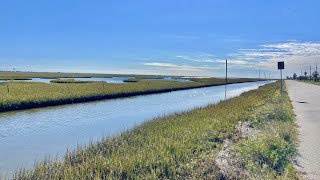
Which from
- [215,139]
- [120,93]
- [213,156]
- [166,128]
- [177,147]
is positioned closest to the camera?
[213,156]

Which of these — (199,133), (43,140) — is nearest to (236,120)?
(199,133)

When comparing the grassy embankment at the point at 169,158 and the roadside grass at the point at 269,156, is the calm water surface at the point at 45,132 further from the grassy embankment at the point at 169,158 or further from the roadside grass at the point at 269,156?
the roadside grass at the point at 269,156

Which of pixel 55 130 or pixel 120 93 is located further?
pixel 120 93

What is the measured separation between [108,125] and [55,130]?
8.24 feet

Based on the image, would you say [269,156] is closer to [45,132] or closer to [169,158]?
[169,158]

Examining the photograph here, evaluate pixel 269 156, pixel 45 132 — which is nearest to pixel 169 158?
pixel 269 156

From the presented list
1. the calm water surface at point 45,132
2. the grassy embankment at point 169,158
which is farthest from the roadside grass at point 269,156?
the calm water surface at point 45,132

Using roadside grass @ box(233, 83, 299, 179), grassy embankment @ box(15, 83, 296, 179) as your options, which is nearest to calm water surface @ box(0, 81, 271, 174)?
grassy embankment @ box(15, 83, 296, 179)

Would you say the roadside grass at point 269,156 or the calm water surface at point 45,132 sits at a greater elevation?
the roadside grass at point 269,156

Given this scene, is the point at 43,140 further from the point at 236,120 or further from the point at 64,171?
the point at 236,120

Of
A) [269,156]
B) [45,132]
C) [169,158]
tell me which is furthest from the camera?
[45,132]

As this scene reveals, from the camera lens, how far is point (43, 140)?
34.8ft

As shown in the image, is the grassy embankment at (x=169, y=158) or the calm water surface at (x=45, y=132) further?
the calm water surface at (x=45, y=132)

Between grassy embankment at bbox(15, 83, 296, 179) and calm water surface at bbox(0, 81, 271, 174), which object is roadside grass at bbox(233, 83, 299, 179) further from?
calm water surface at bbox(0, 81, 271, 174)
